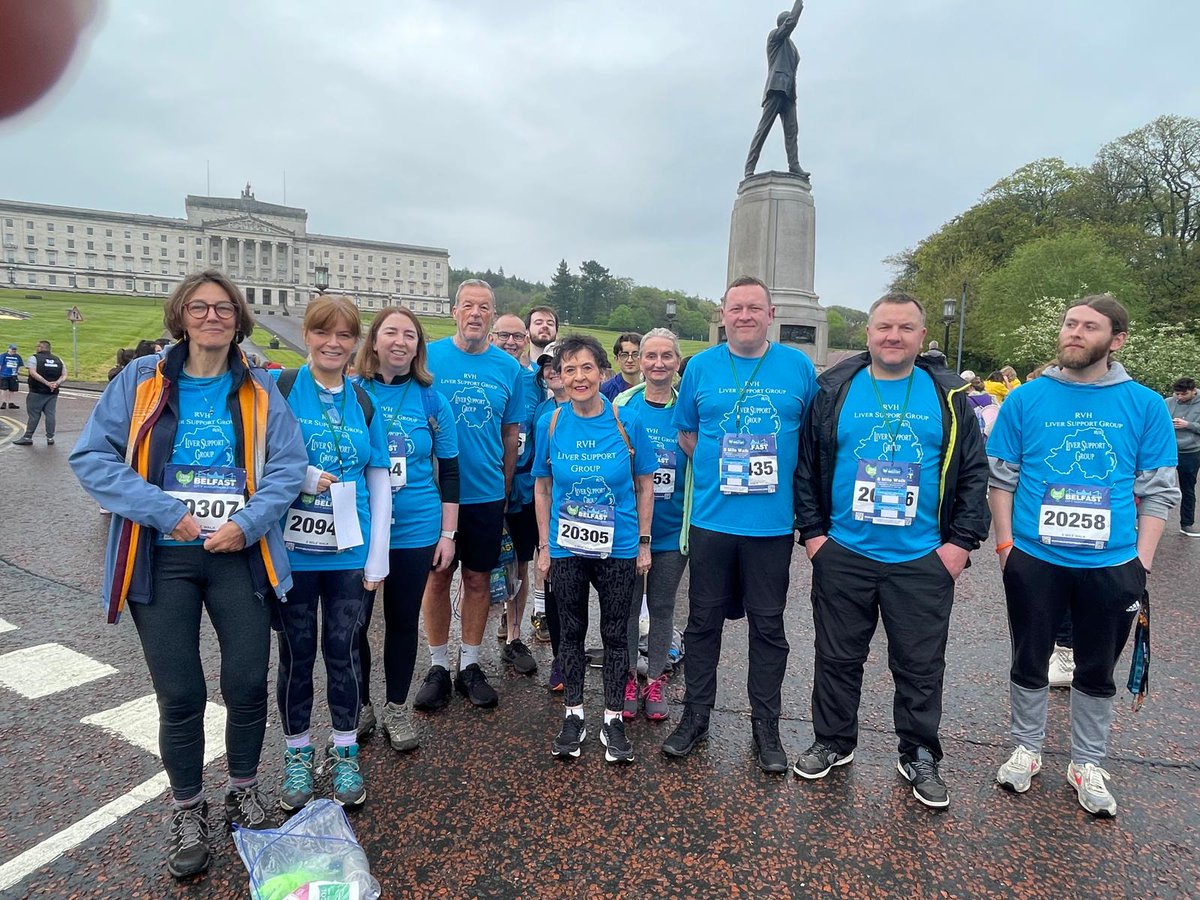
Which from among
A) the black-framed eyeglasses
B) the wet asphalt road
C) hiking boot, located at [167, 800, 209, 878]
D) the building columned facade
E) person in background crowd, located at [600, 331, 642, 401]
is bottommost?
the wet asphalt road

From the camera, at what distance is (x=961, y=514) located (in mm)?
3059

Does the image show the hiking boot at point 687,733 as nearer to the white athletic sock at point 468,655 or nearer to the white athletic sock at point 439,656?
the white athletic sock at point 468,655

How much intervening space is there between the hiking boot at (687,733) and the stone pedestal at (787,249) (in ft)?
50.1

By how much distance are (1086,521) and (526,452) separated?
2841 millimetres

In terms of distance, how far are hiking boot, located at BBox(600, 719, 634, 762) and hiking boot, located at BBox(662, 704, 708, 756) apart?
190mm

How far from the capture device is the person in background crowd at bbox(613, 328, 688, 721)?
3801 millimetres

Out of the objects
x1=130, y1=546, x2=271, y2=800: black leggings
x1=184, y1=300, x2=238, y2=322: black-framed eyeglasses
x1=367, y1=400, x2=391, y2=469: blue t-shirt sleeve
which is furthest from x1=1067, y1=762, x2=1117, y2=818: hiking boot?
x1=184, y1=300, x2=238, y2=322: black-framed eyeglasses

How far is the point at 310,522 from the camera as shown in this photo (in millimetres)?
2809

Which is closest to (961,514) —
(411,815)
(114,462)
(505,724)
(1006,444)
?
(1006,444)

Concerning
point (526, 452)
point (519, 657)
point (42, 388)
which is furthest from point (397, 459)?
point (42, 388)

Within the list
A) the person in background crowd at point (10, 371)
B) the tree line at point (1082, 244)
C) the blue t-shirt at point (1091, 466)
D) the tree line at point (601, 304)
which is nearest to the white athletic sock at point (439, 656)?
the blue t-shirt at point (1091, 466)

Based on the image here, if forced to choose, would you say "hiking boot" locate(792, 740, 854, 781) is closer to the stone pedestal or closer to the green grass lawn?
the stone pedestal

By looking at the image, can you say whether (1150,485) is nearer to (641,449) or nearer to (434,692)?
(641,449)

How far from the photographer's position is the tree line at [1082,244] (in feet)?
106
